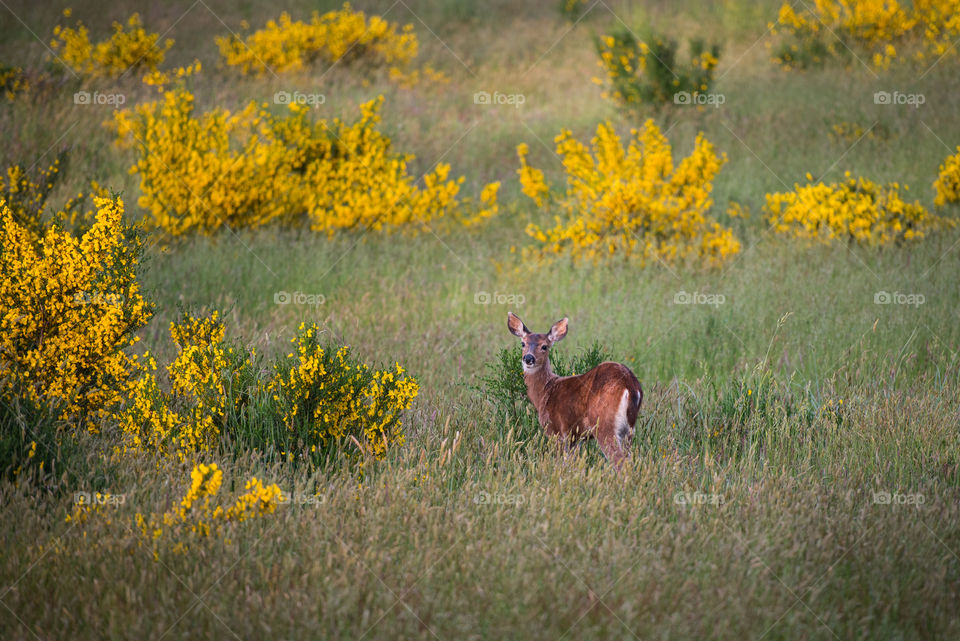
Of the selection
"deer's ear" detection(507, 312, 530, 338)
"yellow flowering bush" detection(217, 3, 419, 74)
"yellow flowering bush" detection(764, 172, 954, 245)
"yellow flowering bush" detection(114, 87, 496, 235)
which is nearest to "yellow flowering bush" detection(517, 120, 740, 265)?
"yellow flowering bush" detection(764, 172, 954, 245)

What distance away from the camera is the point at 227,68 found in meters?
17.8

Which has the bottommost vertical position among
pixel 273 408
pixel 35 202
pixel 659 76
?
pixel 273 408

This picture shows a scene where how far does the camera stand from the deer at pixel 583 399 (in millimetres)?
4473

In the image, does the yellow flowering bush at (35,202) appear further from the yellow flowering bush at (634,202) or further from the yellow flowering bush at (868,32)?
the yellow flowering bush at (868,32)

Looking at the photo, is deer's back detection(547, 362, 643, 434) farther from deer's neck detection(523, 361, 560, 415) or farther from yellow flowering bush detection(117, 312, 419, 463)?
yellow flowering bush detection(117, 312, 419, 463)

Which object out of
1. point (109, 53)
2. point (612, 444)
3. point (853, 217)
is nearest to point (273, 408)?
point (612, 444)

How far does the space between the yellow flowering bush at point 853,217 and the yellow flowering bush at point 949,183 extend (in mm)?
859

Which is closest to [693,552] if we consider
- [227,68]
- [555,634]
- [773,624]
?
[773,624]

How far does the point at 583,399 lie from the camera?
4691mm

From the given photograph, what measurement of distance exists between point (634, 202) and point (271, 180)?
14.0ft

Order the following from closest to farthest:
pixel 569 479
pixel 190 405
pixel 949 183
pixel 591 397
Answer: pixel 569 479, pixel 591 397, pixel 190 405, pixel 949 183

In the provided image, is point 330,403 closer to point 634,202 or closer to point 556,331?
point 556,331

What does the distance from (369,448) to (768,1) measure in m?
21.3

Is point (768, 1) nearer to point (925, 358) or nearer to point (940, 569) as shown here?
point (925, 358)
